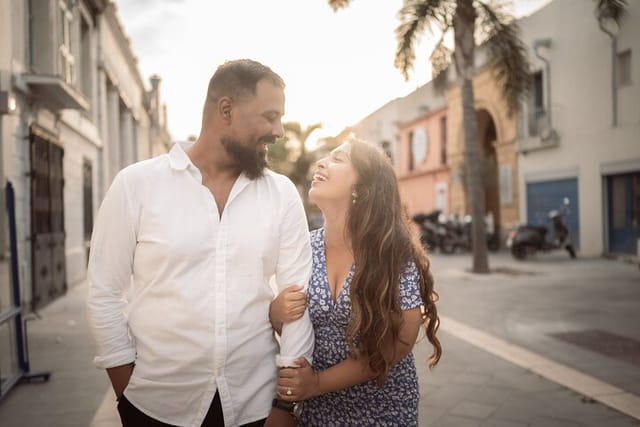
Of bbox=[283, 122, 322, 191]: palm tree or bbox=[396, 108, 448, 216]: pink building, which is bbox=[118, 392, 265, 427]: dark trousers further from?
bbox=[283, 122, 322, 191]: palm tree

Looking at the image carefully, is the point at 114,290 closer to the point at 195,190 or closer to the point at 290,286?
the point at 195,190

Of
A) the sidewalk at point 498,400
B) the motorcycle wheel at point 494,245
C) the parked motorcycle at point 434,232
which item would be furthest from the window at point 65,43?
the motorcycle wheel at point 494,245

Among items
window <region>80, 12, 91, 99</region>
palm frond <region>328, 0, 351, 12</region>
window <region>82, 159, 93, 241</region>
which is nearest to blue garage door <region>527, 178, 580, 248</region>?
palm frond <region>328, 0, 351, 12</region>

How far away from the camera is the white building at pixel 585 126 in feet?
50.9

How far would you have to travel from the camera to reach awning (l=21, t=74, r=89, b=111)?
29.2 ft

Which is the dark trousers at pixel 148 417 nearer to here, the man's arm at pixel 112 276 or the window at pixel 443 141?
the man's arm at pixel 112 276

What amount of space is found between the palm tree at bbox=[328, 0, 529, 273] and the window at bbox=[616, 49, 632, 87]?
12.3 ft

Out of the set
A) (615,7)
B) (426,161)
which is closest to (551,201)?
(615,7)

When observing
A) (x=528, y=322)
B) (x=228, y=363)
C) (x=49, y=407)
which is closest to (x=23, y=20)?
(x=49, y=407)

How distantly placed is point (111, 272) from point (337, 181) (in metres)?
0.93

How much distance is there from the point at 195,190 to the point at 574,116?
1777 centimetres

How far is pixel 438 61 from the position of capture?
45.5 ft

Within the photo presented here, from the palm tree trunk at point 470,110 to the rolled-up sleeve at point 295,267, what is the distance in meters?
11.4

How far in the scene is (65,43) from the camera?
11.8 m
